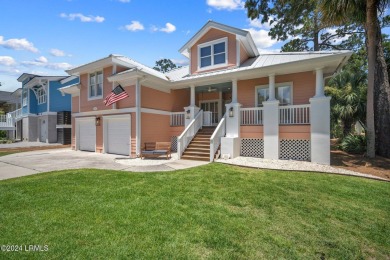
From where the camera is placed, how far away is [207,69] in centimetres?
1346

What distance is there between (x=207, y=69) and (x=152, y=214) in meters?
11.2

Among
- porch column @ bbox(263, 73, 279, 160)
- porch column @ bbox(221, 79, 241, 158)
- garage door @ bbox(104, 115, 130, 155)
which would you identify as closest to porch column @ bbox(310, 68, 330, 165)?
porch column @ bbox(263, 73, 279, 160)

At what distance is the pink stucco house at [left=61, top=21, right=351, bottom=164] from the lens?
1000 cm

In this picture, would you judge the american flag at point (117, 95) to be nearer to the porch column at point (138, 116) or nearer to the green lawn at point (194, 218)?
the porch column at point (138, 116)

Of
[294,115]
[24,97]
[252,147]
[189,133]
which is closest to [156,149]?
[189,133]

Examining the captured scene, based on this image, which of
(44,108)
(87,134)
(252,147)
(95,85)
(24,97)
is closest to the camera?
(252,147)

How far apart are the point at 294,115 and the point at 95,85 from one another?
1308cm

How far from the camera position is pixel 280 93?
11727mm

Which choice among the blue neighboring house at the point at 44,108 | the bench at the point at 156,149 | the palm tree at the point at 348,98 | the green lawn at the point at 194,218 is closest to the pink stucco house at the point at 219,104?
the bench at the point at 156,149

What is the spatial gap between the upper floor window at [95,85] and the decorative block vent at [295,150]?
1213 cm

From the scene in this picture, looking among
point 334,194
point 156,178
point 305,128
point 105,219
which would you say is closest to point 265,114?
point 305,128

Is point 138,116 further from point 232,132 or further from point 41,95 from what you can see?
point 41,95

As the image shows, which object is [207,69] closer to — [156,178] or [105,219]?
[156,178]

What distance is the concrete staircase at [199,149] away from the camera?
34.9ft
